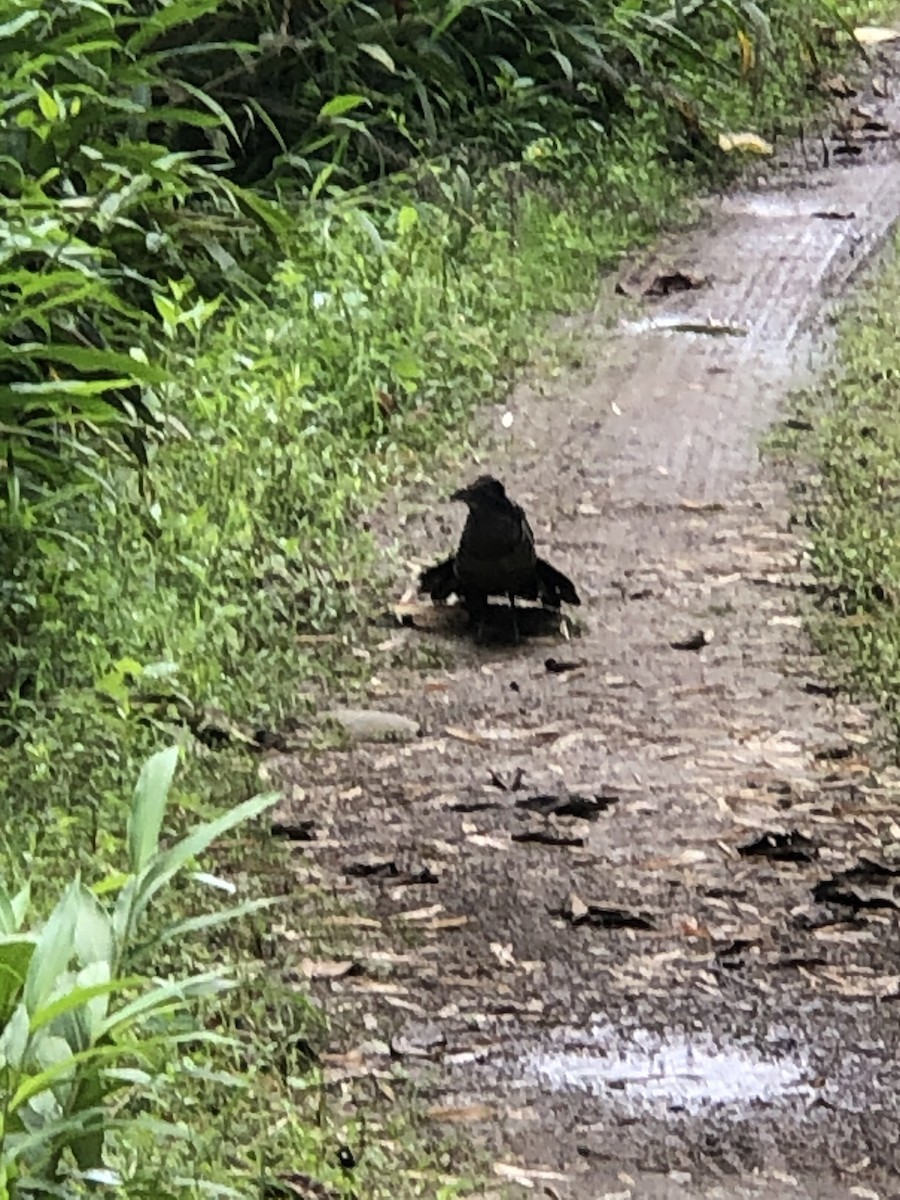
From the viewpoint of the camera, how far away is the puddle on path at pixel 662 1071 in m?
2.99

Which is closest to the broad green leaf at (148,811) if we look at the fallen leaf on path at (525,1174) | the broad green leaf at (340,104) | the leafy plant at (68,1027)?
the leafy plant at (68,1027)

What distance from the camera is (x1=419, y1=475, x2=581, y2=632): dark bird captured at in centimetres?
441

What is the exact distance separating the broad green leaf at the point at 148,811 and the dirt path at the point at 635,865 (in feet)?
1.86

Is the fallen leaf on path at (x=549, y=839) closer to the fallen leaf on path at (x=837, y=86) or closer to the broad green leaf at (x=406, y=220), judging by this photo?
the broad green leaf at (x=406, y=220)

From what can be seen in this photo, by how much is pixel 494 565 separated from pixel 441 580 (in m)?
0.21

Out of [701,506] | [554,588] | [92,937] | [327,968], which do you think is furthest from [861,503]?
[92,937]

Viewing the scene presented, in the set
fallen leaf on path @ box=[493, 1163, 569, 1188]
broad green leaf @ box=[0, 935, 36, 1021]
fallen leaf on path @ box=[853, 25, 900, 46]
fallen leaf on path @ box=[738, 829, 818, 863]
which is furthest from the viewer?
fallen leaf on path @ box=[853, 25, 900, 46]

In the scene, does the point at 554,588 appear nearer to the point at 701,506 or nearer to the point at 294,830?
the point at 701,506

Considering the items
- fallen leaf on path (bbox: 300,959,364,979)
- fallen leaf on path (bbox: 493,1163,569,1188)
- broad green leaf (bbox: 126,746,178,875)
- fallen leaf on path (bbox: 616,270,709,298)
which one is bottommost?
fallen leaf on path (bbox: 300,959,364,979)

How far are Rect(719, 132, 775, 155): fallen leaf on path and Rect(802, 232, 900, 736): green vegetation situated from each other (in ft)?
4.35

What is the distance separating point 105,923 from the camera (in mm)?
2744

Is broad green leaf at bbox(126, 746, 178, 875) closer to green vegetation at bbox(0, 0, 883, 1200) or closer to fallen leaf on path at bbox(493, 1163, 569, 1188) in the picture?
green vegetation at bbox(0, 0, 883, 1200)

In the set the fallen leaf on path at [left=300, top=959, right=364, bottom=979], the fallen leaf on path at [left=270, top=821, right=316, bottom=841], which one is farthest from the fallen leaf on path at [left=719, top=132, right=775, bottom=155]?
the fallen leaf on path at [left=300, top=959, right=364, bottom=979]

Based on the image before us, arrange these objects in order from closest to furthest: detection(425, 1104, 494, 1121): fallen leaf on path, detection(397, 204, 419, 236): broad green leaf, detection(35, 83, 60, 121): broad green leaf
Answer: detection(425, 1104, 494, 1121): fallen leaf on path
detection(35, 83, 60, 121): broad green leaf
detection(397, 204, 419, 236): broad green leaf
